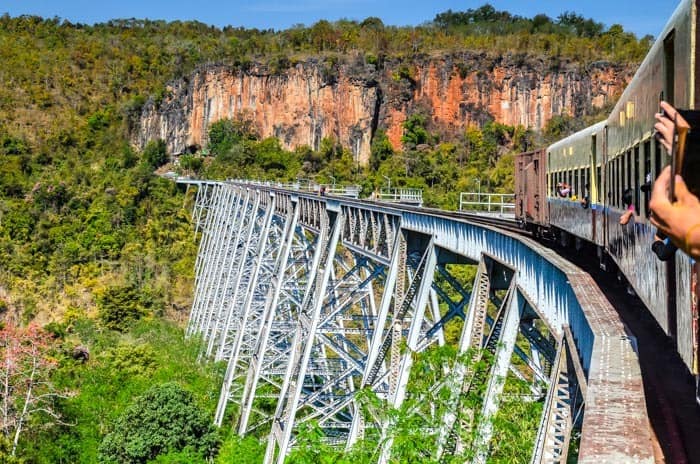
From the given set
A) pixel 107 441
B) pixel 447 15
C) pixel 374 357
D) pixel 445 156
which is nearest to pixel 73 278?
pixel 107 441

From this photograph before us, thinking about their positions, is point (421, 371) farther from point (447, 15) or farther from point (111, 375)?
point (447, 15)

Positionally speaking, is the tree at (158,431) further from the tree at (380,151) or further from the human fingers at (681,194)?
the tree at (380,151)

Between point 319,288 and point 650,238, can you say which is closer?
point 650,238

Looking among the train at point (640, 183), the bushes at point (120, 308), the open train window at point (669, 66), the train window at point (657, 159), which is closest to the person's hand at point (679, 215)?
the train at point (640, 183)

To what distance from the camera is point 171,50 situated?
13338cm

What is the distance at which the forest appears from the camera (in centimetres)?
3020

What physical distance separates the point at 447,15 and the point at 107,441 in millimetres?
130045

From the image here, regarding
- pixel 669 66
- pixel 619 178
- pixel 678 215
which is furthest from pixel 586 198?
pixel 678 215

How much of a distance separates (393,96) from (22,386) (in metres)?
73.2

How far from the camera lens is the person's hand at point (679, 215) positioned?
273 centimetres

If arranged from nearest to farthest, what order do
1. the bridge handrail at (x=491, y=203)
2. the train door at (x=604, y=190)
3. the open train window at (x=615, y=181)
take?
the open train window at (x=615, y=181)
the train door at (x=604, y=190)
the bridge handrail at (x=491, y=203)

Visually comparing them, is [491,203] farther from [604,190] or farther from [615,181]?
[615,181]

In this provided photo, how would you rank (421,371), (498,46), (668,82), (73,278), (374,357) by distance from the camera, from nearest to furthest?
1. (668,82)
2. (421,371)
3. (374,357)
4. (73,278)
5. (498,46)

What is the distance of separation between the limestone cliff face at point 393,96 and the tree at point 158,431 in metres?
69.7
